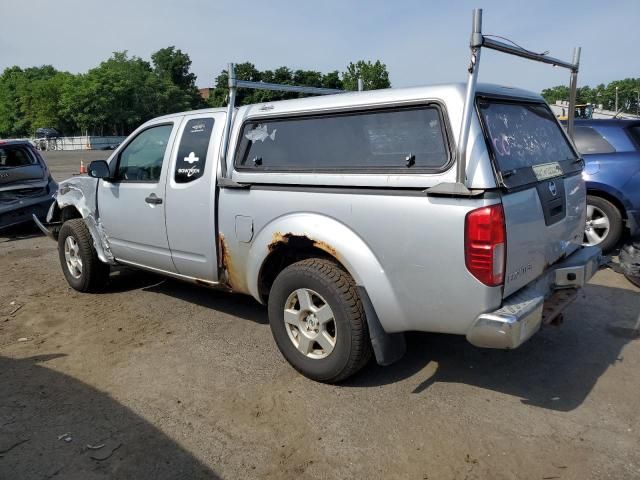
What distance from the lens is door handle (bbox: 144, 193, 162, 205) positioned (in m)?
4.53

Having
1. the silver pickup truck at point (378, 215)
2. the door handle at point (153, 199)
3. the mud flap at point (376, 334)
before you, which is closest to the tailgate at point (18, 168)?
the door handle at point (153, 199)

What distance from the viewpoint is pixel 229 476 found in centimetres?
266

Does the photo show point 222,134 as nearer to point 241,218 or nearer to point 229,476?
point 241,218

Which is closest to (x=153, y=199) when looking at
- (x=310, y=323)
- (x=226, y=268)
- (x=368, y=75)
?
(x=226, y=268)

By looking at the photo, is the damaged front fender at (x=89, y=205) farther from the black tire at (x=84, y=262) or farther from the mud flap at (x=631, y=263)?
the mud flap at (x=631, y=263)

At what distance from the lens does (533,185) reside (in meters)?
3.12

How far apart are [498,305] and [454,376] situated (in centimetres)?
98

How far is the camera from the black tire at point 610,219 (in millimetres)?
6266

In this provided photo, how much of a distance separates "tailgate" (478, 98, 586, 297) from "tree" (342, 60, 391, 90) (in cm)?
1775

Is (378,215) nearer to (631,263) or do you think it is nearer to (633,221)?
(631,263)

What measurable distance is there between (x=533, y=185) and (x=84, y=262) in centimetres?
458

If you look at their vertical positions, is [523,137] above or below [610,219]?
above

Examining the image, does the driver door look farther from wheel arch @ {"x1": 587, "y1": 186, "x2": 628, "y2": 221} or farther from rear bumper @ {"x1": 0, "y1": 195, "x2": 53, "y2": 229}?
wheel arch @ {"x1": 587, "y1": 186, "x2": 628, "y2": 221}

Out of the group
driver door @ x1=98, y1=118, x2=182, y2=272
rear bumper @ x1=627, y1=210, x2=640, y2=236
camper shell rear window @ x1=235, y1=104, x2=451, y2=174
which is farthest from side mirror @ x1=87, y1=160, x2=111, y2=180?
rear bumper @ x1=627, y1=210, x2=640, y2=236
